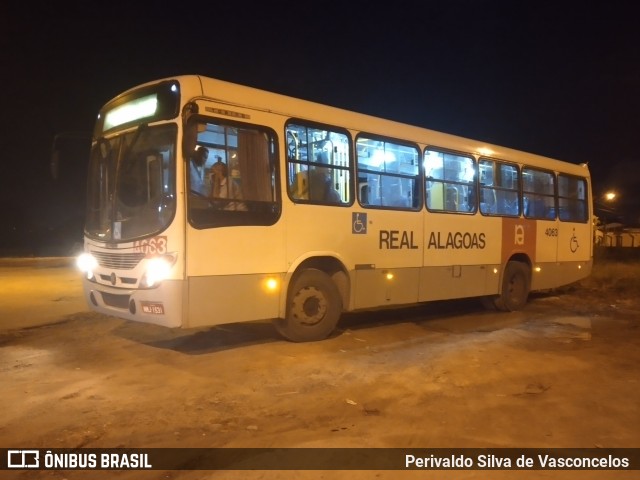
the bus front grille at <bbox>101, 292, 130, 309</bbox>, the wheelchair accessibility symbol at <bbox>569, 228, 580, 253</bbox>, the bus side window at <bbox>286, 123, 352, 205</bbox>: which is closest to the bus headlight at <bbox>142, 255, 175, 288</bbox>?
the bus front grille at <bbox>101, 292, 130, 309</bbox>

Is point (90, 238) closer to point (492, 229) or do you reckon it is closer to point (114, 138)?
point (114, 138)

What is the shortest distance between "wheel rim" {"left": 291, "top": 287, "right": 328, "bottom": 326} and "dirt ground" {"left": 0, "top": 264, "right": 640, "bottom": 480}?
15.0 inches

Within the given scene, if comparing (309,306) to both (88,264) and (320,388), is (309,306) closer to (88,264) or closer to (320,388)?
(320,388)

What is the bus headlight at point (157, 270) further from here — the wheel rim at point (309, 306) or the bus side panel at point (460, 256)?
the bus side panel at point (460, 256)

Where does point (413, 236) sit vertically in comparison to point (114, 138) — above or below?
below

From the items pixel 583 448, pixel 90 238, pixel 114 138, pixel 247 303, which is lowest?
pixel 583 448

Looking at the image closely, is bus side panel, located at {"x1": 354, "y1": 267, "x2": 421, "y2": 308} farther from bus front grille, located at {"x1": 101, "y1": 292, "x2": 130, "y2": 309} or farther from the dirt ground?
bus front grille, located at {"x1": 101, "y1": 292, "x2": 130, "y2": 309}

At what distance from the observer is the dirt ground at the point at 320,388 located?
16.1 ft

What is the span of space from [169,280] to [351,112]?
403 centimetres

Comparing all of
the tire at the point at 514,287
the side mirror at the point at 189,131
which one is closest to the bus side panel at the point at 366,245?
the side mirror at the point at 189,131

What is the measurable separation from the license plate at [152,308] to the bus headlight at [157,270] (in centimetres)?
22

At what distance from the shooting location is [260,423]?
5270mm

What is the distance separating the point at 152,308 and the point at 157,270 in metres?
0.46

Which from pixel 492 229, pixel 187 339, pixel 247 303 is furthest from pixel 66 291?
pixel 492 229
